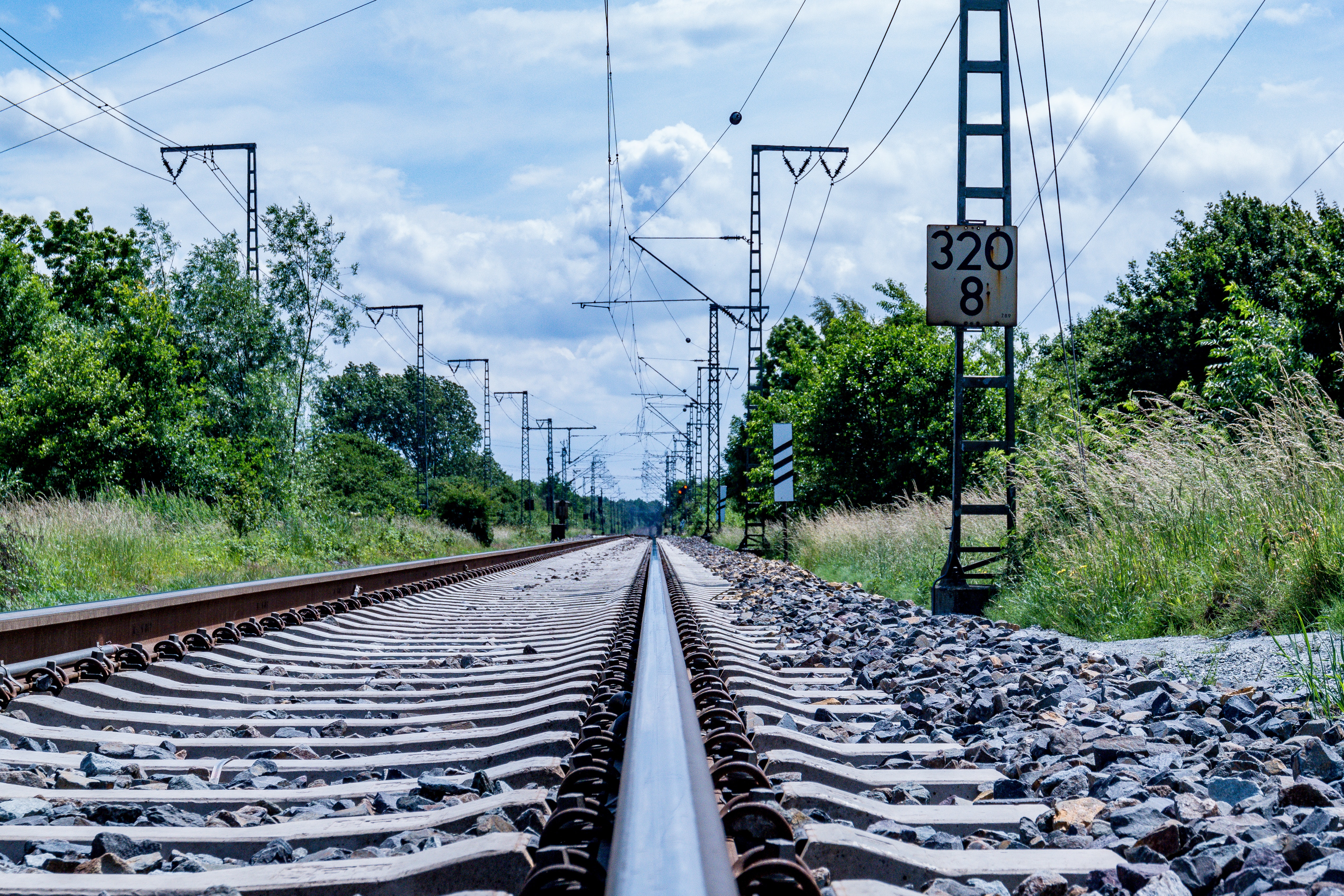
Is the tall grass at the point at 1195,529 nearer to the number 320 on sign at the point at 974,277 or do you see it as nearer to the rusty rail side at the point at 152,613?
the number 320 on sign at the point at 974,277

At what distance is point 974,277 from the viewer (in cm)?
880

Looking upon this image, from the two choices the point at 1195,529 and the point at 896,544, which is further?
the point at 896,544

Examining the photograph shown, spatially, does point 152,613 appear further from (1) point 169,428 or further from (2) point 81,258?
(2) point 81,258

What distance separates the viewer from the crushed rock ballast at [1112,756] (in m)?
2.06

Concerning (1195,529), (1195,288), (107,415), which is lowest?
(1195,529)

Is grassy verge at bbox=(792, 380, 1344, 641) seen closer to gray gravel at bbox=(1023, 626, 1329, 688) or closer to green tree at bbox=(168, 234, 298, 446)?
gray gravel at bbox=(1023, 626, 1329, 688)

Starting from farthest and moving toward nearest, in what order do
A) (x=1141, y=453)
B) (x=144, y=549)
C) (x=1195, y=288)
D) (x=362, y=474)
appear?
(x=362, y=474) < (x=1195, y=288) < (x=144, y=549) < (x=1141, y=453)

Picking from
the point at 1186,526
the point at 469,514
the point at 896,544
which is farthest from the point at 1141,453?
the point at 469,514

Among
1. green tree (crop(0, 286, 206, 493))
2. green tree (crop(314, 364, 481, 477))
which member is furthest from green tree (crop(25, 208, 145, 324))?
green tree (crop(314, 364, 481, 477))

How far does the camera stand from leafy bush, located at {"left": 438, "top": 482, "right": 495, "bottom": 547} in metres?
43.2

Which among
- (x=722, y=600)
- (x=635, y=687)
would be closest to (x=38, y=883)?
(x=635, y=687)

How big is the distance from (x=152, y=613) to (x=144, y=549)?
7.76 meters

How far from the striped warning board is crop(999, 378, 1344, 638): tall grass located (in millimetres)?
9446

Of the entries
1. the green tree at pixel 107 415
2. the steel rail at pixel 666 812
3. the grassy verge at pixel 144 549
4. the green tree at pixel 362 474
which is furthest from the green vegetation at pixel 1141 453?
the green tree at pixel 107 415
